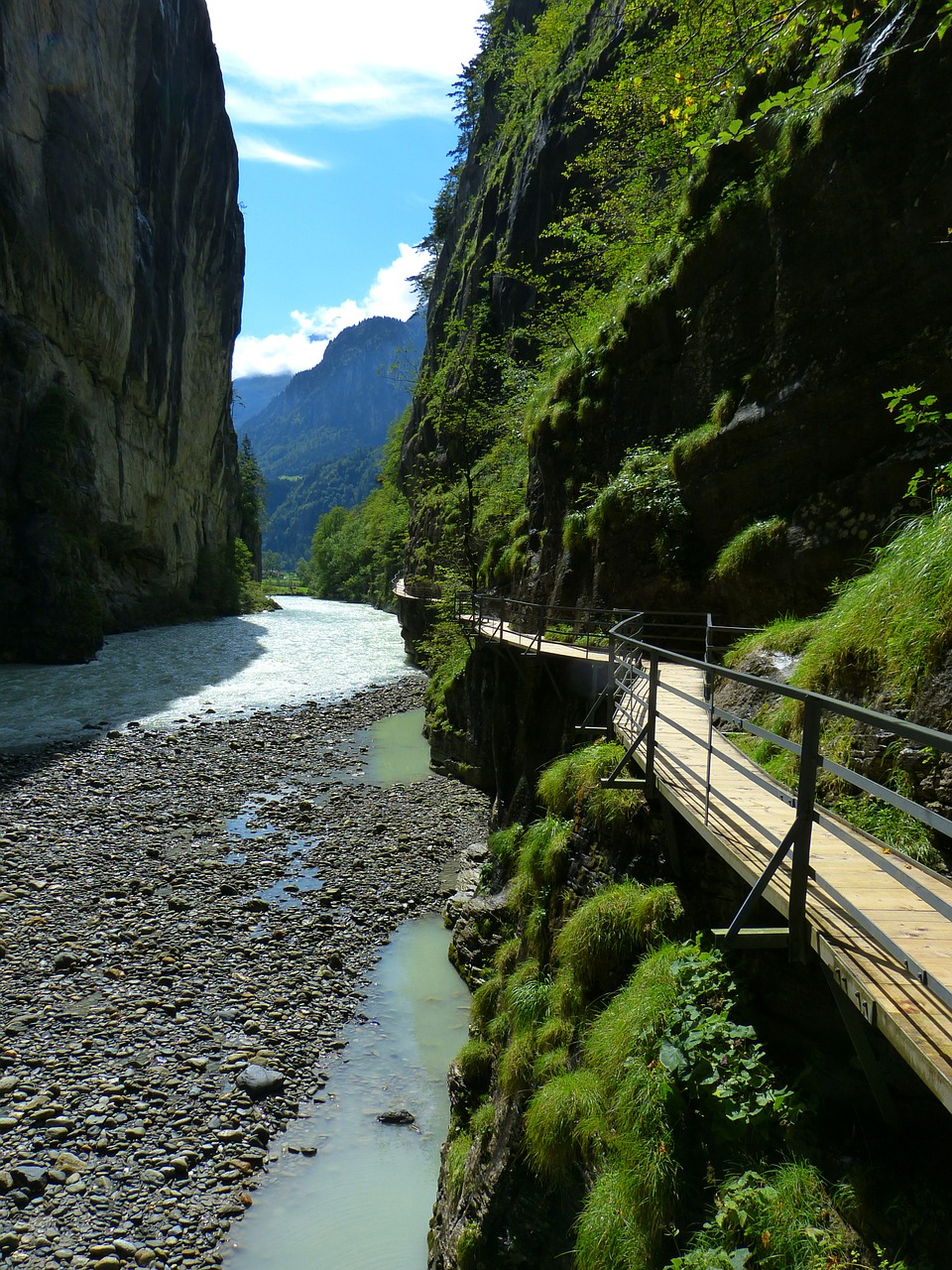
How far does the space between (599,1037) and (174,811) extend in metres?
13.1

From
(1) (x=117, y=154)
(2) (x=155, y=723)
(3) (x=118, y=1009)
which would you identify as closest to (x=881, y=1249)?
(3) (x=118, y=1009)

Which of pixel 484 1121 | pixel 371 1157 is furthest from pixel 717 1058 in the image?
pixel 371 1157

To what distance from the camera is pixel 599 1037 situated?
4.65 m

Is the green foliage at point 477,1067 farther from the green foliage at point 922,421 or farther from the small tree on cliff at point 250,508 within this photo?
the small tree on cliff at point 250,508

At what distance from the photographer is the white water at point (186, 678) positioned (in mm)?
22766

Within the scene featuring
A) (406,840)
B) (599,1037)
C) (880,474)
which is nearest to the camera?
(599,1037)

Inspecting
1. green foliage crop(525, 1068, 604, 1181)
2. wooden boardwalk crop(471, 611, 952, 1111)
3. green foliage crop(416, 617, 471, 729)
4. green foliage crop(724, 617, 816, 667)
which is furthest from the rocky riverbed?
green foliage crop(724, 617, 816, 667)

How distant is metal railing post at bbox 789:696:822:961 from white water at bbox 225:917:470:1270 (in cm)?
547

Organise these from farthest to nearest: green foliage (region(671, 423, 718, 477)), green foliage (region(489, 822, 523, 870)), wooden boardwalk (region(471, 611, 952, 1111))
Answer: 1. green foliage (region(671, 423, 718, 477))
2. green foliage (region(489, 822, 523, 870))
3. wooden boardwalk (region(471, 611, 952, 1111))

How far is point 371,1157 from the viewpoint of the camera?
730 cm

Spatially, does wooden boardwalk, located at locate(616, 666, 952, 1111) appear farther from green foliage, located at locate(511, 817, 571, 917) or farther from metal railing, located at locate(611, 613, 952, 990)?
green foliage, located at locate(511, 817, 571, 917)

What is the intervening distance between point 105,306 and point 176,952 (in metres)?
36.7

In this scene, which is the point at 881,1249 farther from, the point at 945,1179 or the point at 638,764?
the point at 638,764

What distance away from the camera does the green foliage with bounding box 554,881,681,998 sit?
16.6 ft
